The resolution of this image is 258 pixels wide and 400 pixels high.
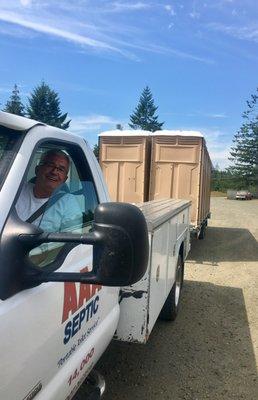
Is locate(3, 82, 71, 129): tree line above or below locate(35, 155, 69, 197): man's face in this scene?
above

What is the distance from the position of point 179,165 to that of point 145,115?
85.4 meters

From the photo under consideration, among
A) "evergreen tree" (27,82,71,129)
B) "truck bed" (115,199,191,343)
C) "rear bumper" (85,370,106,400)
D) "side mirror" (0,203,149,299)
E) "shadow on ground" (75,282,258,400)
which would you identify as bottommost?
"shadow on ground" (75,282,258,400)

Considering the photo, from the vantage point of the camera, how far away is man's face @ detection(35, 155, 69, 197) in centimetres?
259

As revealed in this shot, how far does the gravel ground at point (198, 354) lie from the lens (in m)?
4.33

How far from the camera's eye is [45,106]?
64.1 meters

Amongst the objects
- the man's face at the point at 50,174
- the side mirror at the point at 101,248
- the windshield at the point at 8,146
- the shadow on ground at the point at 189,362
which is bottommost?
the shadow on ground at the point at 189,362

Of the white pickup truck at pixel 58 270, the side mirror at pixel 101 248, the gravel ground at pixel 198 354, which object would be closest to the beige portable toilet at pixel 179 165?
the gravel ground at pixel 198 354

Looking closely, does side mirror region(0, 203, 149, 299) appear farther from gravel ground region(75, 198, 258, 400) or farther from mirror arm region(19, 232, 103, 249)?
gravel ground region(75, 198, 258, 400)

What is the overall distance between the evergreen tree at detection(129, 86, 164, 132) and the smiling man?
93.1 metres

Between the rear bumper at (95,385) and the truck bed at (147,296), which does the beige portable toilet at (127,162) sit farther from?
the rear bumper at (95,385)

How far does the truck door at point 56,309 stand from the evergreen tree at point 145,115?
305ft

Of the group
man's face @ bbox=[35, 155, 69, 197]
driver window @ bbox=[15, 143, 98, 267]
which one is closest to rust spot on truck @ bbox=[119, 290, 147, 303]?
driver window @ bbox=[15, 143, 98, 267]

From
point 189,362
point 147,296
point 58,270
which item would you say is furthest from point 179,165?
point 58,270

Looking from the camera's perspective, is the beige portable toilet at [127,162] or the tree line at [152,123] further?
the tree line at [152,123]
